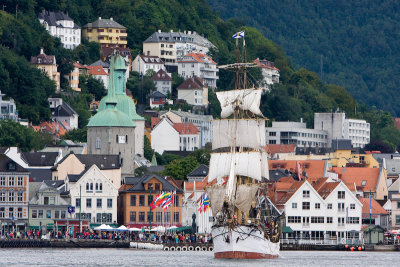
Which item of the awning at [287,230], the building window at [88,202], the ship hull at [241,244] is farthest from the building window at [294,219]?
the ship hull at [241,244]

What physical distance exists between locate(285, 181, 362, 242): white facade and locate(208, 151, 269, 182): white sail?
1732cm

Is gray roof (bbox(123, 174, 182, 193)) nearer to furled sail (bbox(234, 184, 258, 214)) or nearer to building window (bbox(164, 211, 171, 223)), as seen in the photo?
building window (bbox(164, 211, 171, 223))

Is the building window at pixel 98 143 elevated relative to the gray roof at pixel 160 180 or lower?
elevated

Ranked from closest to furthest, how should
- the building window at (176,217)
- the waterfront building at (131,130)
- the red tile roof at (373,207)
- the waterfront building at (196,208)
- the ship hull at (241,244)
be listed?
1. the ship hull at (241,244)
2. the waterfront building at (196,208)
3. the red tile roof at (373,207)
4. the building window at (176,217)
5. the waterfront building at (131,130)

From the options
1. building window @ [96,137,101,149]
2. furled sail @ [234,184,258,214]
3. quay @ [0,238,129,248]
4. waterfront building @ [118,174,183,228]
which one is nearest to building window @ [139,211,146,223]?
waterfront building @ [118,174,183,228]

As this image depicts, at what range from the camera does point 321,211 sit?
138 metres

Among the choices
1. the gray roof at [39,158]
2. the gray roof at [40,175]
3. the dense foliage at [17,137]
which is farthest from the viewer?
the dense foliage at [17,137]

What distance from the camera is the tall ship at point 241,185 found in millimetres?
106188

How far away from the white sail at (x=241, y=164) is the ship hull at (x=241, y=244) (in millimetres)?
11039

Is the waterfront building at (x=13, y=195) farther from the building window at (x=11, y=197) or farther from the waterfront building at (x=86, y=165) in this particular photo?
the waterfront building at (x=86, y=165)

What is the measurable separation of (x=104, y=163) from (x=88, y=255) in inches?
1988

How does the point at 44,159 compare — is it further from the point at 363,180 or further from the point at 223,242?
the point at 223,242

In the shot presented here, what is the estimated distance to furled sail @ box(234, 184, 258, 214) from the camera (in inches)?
4387

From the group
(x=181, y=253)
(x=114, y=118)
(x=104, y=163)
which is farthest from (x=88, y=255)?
(x=114, y=118)
